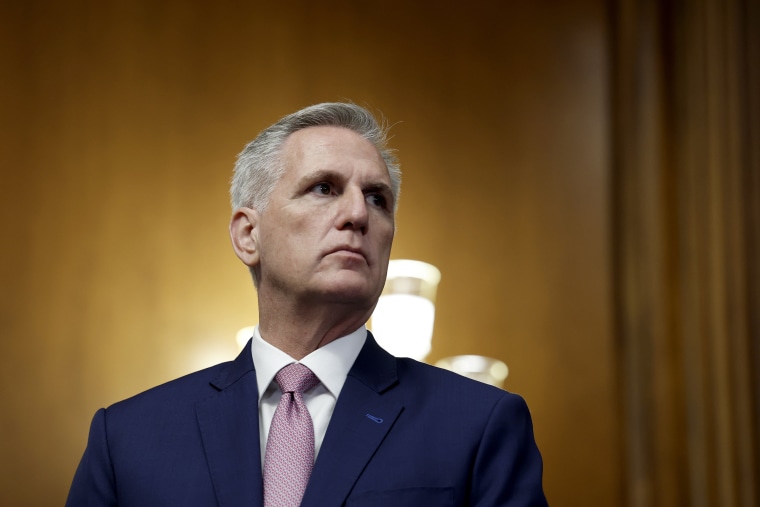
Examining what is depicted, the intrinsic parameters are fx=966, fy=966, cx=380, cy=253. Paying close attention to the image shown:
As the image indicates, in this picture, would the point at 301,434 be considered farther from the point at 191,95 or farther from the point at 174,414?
the point at 191,95

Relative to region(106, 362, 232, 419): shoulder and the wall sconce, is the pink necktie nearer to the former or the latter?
region(106, 362, 232, 419): shoulder

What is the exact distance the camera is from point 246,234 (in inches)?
72.8

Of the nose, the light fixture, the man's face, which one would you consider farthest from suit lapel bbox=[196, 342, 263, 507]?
the light fixture

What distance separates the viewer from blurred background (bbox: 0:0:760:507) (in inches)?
111

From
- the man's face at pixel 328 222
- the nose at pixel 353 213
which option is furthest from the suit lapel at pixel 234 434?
the nose at pixel 353 213

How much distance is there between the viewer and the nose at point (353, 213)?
1658 millimetres

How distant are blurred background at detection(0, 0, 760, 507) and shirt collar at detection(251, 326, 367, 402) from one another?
1347mm

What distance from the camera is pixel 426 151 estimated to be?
10.8 feet

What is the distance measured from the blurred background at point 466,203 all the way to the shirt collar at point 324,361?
1347 mm

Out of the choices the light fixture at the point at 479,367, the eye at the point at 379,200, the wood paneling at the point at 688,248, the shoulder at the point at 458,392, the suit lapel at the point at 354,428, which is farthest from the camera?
the light fixture at the point at 479,367

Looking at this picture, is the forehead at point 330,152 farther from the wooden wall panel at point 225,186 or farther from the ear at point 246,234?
the wooden wall panel at point 225,186

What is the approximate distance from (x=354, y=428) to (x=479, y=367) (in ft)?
5.31

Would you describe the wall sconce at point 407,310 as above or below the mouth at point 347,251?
below

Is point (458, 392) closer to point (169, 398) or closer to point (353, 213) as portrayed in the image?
point (353, 213)
